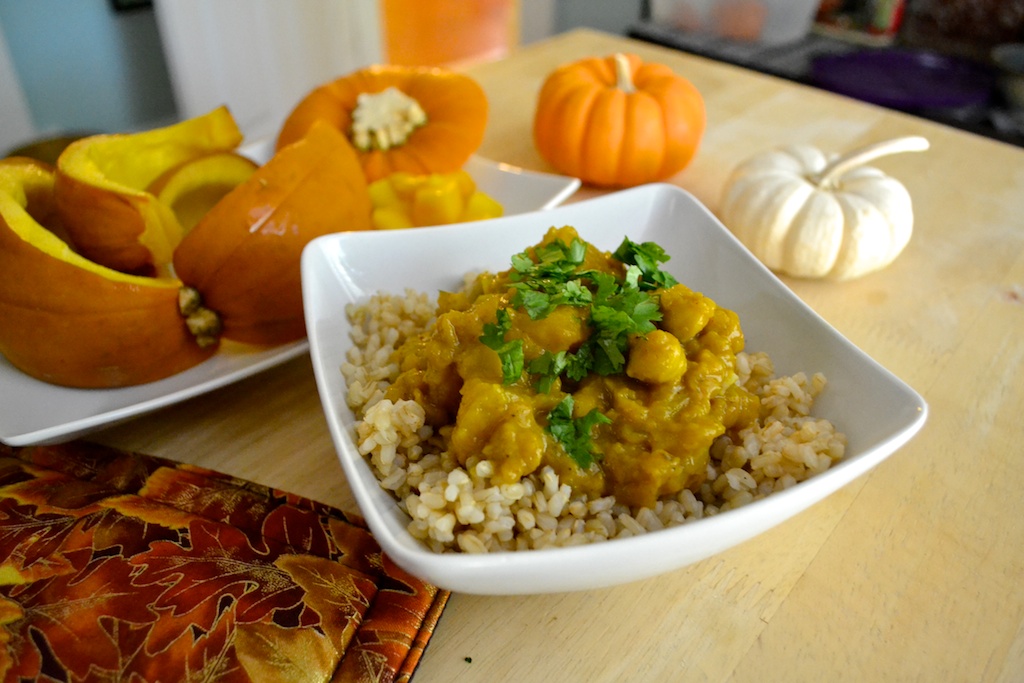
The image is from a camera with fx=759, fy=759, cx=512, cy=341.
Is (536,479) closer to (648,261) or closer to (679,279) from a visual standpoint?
(648,261)

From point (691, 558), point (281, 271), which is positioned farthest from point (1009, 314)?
point (281, 271)

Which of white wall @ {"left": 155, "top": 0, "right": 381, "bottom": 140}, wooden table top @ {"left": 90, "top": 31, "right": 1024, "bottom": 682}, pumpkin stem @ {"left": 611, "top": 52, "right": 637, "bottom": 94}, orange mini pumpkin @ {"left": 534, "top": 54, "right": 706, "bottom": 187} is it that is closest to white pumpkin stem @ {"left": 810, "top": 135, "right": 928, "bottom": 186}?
wooden table top @ {"left": 90, "top": 31, "right": 1024, "bottom": 682}

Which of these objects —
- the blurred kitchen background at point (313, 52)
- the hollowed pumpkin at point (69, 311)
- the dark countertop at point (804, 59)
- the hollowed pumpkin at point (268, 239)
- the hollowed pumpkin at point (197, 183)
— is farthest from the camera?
the blurred kitchen background at point (313, 52)

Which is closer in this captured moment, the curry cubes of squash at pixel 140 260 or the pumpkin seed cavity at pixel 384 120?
the curry cubes of squash at pixel 140 260

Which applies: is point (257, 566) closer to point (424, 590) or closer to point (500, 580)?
point (424, 590)

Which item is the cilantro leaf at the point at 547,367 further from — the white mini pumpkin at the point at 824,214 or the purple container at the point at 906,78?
the purple container at the point at 906,78

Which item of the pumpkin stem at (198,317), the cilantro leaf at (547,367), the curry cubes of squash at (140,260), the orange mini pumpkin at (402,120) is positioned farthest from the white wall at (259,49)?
the cilantro leaf at (547,367)

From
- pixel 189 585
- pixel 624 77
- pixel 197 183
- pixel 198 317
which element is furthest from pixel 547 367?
pixel 624 77
